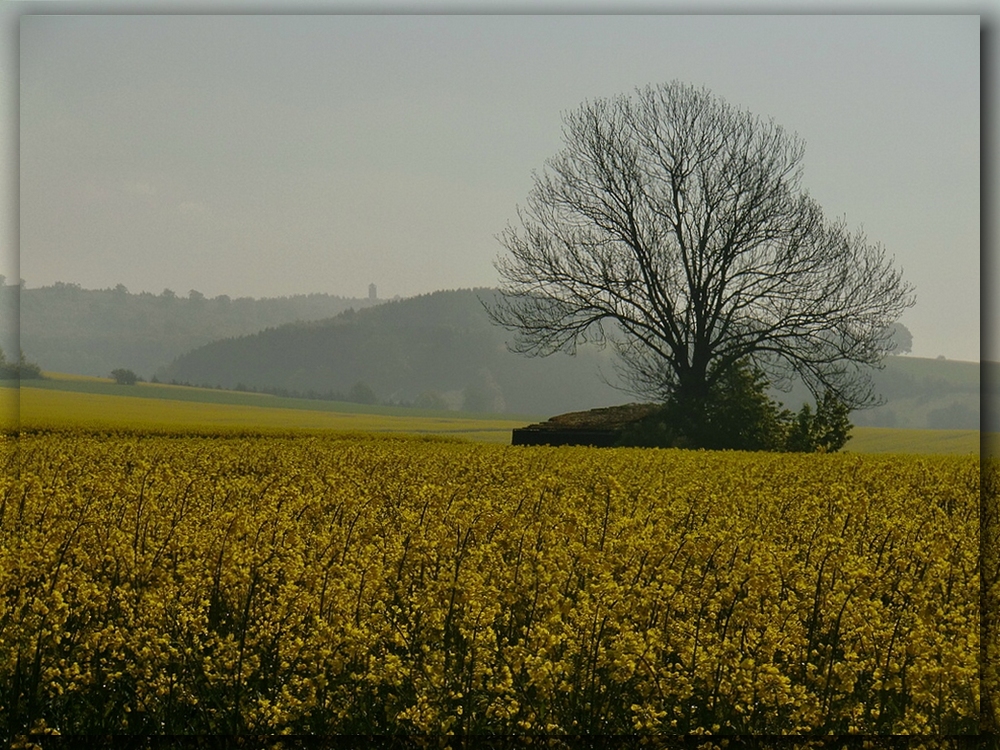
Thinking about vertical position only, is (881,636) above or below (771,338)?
below

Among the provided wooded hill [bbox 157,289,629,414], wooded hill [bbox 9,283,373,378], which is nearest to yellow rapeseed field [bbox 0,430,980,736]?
wooded hill [bbox 9,283,373,378]

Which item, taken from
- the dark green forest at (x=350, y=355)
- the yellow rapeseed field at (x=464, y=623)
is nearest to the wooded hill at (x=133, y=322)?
the dark green forest at (x=350, y=355)

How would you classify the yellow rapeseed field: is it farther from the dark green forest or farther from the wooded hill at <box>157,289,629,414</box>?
the wooded hill at <box>157,289,629,414</box>

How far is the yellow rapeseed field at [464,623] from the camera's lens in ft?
11.0

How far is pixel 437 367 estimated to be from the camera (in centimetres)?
1834

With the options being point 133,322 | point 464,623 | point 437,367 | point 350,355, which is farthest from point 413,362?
point 464,623

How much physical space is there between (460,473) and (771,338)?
25.3ft

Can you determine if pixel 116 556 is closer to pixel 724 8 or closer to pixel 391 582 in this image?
pixel 391 582

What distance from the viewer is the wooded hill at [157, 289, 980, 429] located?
13.0 metres

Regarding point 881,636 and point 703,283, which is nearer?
point 881,636

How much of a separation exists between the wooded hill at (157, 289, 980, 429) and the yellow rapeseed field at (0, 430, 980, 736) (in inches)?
264

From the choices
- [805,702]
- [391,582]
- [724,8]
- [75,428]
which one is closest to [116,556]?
[391,582]

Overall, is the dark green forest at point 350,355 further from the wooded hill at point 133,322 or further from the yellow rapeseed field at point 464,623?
the yellow rapeseed field at point 464,623

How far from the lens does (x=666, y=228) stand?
41.6 feet
